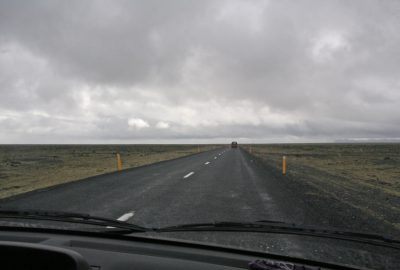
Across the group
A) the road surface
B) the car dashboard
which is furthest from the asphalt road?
the car dashboard

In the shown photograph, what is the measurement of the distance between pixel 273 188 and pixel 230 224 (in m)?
7.37

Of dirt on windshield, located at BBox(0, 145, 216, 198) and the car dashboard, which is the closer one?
the car dashboard

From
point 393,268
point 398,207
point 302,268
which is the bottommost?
point 398,207

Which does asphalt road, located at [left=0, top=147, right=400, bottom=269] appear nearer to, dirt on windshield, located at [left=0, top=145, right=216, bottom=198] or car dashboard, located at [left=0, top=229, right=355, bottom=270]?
car dashboard, located at [left=0, top=229, right=355, bottom=270]

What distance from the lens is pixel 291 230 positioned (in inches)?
128

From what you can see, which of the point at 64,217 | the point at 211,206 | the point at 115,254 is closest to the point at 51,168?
the point at 211,206

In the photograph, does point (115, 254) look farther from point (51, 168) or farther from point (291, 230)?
point (51, 168)

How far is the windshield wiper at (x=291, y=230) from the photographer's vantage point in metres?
2.87

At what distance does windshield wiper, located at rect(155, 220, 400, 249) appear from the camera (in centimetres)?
287

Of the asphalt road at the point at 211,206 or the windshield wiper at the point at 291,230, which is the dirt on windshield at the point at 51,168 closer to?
the asphalt road at the point at 211,206

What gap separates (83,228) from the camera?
3.21 m

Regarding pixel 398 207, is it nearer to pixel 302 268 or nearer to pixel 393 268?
pixel 393 268

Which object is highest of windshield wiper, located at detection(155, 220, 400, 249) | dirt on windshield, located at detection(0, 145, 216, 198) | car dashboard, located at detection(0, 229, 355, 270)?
car dashboard, located at detection(0, 229, 355, 270)

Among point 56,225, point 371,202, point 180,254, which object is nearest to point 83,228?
point 56,225
